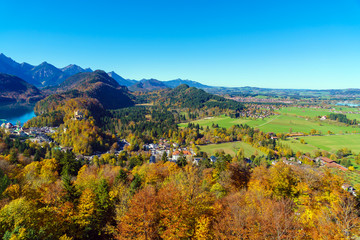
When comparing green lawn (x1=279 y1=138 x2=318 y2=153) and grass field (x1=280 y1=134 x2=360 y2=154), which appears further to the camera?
grass field (x1=280 y1=134 x2=360 y2=154)

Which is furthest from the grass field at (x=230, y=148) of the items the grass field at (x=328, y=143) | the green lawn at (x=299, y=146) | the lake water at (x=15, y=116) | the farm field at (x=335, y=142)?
the lake water at (x=15, y=116)

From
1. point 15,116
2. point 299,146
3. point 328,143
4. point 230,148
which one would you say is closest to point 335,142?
point 328,143

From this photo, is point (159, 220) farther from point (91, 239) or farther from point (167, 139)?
point (167, 139)

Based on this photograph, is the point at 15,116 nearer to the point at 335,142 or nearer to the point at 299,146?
the point at 299,146

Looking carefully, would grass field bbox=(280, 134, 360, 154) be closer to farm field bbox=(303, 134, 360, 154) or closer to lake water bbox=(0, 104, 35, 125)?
farm field bbox=(303, 134, 360, 154)

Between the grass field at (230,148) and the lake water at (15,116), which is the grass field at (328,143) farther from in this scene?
the lake water at (15,116)

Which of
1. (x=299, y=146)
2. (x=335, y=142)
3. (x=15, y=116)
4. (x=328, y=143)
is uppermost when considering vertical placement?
(x=15, y=116)

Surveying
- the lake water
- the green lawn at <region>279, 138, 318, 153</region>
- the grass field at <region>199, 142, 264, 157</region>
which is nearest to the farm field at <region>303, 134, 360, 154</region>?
the green lawn at <region>279, 138, 318, 153</region>

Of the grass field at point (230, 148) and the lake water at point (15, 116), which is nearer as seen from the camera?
the grass field at point (230, 148)
